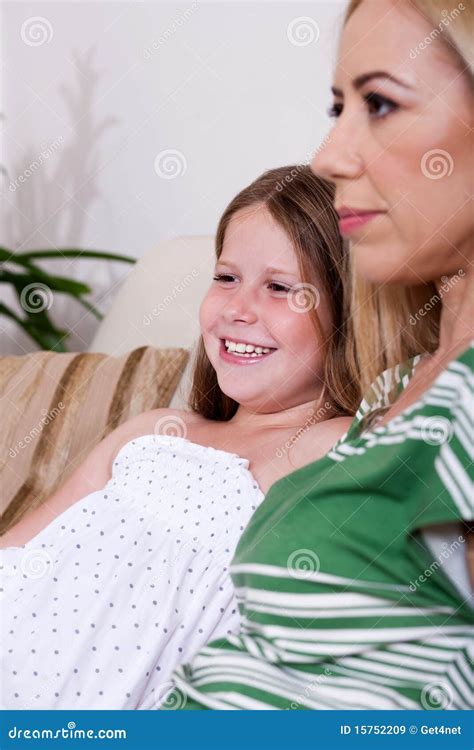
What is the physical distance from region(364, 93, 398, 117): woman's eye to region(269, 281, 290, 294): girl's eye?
0.86ft

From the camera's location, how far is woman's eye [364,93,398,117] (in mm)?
534

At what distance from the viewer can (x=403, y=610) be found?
20.3 inches

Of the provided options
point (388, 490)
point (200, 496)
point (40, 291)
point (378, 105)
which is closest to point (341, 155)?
point (378, 105)

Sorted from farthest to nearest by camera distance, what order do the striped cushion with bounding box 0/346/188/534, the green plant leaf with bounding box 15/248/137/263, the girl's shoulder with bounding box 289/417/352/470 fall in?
the green plant leaf with bounding box 15/248/137/263, the striped cushion with bounding box 0/346/188/534, the girl's shoulder with bounding box 289/417/352/470

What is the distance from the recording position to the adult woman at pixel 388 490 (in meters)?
0.51

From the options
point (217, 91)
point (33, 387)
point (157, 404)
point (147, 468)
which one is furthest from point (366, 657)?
point (217, 91)

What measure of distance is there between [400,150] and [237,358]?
0.32 meters

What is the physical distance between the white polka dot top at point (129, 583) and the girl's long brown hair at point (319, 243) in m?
0.11

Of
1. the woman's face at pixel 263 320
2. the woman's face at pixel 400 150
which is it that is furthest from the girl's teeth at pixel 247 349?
the woman's face at pixel 400 150

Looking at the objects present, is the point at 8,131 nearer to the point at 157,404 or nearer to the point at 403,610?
the point at 157,404

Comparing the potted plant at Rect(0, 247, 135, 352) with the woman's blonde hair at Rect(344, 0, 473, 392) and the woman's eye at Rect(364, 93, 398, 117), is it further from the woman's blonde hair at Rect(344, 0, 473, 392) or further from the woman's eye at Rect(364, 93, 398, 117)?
the woman's eye at Rect(364, 93, 398, 117)

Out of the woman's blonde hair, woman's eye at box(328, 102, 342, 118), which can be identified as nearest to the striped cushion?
the woman's blonde hair

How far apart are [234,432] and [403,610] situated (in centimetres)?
37

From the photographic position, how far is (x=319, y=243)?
0.81 metres
